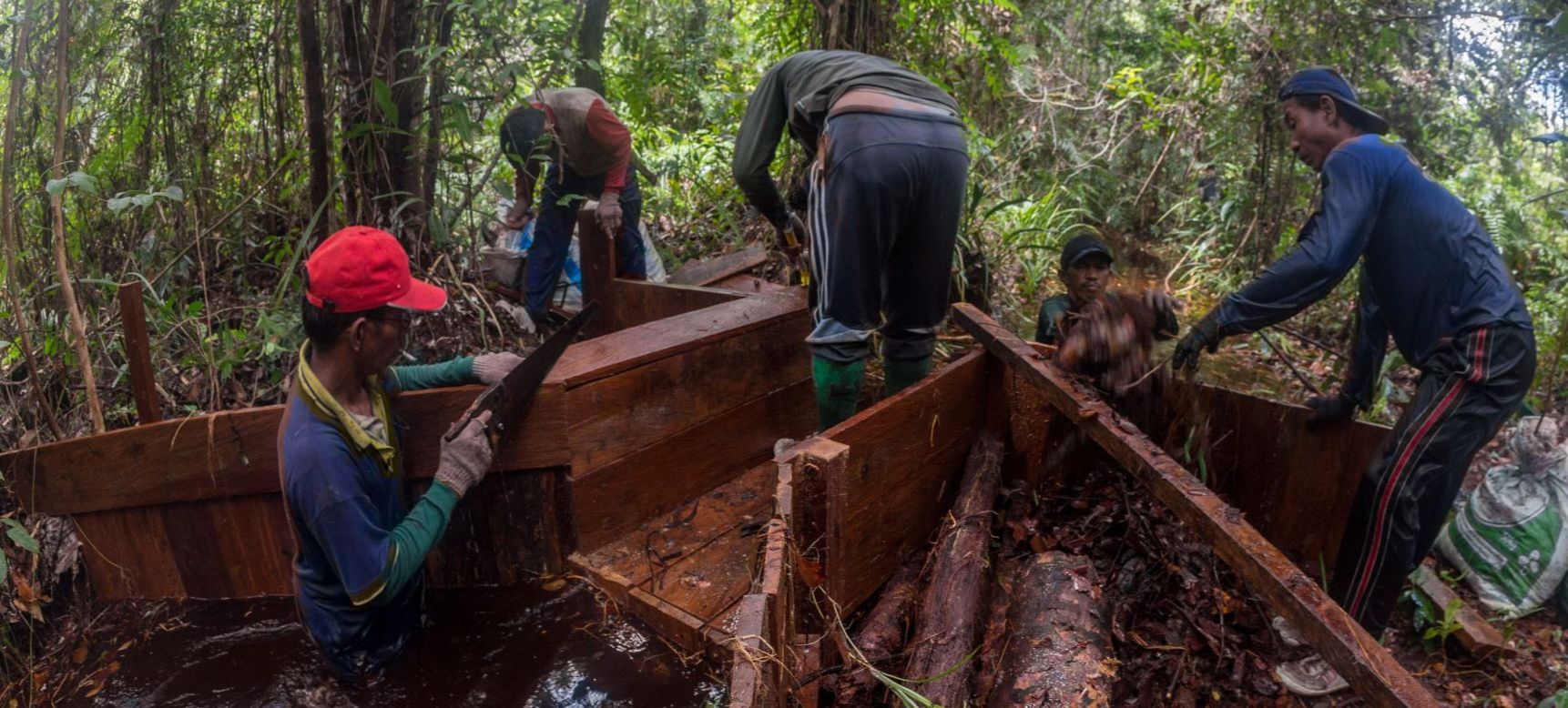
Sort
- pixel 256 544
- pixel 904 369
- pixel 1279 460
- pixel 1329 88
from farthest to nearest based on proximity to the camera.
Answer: pixel 904 369, pixel 1279 460, pixel 1329 88, pixel 256 544

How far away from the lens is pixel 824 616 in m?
2.31

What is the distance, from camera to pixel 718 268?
4953mm

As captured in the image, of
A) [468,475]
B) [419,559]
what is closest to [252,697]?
[419,559]

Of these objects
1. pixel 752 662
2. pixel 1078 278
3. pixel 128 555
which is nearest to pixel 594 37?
pixel 1078 278

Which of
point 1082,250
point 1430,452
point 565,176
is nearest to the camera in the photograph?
point 1430,452

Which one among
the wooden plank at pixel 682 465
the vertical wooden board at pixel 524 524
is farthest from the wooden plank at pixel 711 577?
the vertical wooden board at pixel 524 524

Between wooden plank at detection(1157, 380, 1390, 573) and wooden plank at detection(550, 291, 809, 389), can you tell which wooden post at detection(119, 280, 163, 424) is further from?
wooden plank at detection(1157, 380, 1390, 573)

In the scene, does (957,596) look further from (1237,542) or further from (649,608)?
(649,608)

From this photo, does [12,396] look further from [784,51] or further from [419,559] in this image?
[784,51]

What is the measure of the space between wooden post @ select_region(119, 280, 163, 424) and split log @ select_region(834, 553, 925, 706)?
7.67 feet

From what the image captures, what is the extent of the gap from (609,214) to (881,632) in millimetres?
2709

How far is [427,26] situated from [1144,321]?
128 inches

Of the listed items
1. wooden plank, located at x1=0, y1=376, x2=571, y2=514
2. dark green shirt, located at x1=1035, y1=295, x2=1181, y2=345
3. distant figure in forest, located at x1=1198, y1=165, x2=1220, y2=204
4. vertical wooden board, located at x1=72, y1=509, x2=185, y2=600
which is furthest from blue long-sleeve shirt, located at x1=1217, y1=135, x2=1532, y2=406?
distant figure in forest, located at x1=1198, y1=165, x2=1220, y2=204

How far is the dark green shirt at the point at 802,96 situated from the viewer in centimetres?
337
